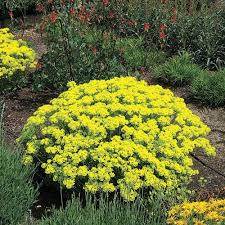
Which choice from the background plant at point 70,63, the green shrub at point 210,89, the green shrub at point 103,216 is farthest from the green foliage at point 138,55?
the green shrub at point 103,216

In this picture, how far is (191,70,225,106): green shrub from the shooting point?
26.4 ft

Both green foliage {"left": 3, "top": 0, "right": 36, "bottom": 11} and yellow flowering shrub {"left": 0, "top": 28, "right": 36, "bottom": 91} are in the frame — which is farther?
green foliage {"left": 3, "top": 0, "right": 36, "bottom": 11}

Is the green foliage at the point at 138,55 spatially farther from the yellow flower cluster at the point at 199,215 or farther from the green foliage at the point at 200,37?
the yellow flower cluster at the point at 199,215

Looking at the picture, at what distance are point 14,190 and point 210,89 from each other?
3630mm

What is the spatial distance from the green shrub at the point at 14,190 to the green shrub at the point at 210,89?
3156mm

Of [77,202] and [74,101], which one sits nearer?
[77,202]

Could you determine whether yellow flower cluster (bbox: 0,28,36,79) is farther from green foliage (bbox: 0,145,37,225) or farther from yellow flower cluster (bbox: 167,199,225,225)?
yellow flower cluster (bbox: 167,199,225,225)

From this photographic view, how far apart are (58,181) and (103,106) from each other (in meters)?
0.92

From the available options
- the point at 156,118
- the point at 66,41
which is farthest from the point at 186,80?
the point at 156,118

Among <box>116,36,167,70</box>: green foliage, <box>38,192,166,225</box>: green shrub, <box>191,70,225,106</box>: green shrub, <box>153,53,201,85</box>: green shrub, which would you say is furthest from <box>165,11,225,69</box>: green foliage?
<box>38,192,166,225</box>: green shrub

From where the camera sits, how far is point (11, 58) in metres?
7.86

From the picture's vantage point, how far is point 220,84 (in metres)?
8.05

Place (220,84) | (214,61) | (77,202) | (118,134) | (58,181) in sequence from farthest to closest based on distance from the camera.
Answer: (214,61) → (220,84) → (118,134) → (58,181) → (77,202)

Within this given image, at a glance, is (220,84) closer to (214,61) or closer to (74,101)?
(214,61)
